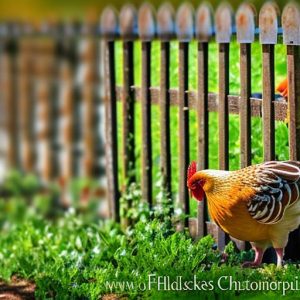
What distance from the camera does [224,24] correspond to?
771 centimetres

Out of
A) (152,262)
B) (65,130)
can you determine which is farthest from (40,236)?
(65,130)

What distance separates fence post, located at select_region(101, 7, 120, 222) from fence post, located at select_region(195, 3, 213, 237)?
3.83ft

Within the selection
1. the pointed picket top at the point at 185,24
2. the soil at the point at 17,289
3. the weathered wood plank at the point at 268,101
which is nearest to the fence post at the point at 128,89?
the pointed picket top at the point at 185,24

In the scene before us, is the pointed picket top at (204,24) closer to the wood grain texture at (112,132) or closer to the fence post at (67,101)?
the wood grain texture at (112,132)

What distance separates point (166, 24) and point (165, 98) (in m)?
0.48

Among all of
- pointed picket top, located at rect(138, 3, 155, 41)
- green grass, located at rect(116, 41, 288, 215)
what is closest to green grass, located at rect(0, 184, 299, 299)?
green grass, located at rect(116, 41, 288, 215)

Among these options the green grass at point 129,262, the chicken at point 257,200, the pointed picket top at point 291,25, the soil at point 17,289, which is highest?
the pointed picket top at point 291,25

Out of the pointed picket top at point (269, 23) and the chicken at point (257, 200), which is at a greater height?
the pointed picket top at point (269, 23)

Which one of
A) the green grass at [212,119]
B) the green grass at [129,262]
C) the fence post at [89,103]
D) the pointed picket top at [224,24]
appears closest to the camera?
the green grass at [129,262]

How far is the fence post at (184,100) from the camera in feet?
26.7

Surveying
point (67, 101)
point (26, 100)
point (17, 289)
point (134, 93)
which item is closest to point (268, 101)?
point (134, 93)

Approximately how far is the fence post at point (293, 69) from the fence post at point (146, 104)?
5.10ft

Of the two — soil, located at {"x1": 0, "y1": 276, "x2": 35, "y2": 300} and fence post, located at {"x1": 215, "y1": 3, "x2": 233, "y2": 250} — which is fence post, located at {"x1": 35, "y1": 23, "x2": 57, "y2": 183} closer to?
soil, located at {"x1": 0, "y1": 276, "x2": 35, "y2": 300}

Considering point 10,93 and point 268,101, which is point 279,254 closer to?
point 268,101
